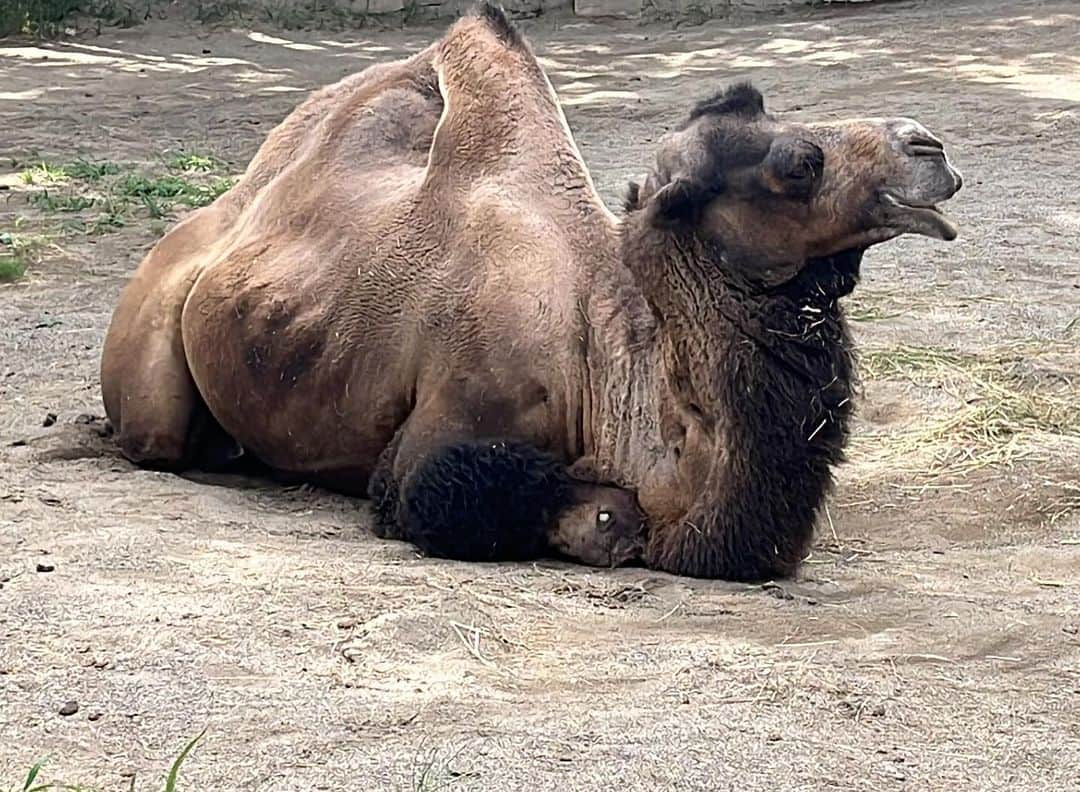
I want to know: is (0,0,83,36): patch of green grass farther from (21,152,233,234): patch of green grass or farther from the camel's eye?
the camel's eye

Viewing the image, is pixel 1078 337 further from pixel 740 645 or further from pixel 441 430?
pixel 740 645

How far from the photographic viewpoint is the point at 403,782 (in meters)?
2.87

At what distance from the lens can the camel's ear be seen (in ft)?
14.1

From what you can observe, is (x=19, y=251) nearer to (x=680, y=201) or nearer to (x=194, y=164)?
(x=194, y=164)

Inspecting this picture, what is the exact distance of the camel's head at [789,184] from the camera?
13.1ft

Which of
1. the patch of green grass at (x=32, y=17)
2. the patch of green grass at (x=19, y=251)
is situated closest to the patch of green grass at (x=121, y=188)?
the patch of green grass at (x=19, y=251)

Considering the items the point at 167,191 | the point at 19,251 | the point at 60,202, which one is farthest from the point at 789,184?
the point at 60,202

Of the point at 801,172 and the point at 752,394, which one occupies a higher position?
the point at 801,172

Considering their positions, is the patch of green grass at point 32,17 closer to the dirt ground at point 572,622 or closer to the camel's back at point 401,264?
the dirt ground at point 572,622

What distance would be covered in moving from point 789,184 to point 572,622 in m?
1.11

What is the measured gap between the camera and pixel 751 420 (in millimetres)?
A: 4164

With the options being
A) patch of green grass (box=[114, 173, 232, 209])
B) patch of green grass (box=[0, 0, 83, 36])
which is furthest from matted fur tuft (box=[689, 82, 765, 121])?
patch of green grass (box=[0, 0, 83, 36])

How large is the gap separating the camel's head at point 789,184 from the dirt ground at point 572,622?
77 centimetres

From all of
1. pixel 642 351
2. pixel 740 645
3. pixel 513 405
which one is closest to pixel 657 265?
pixel 642 351
